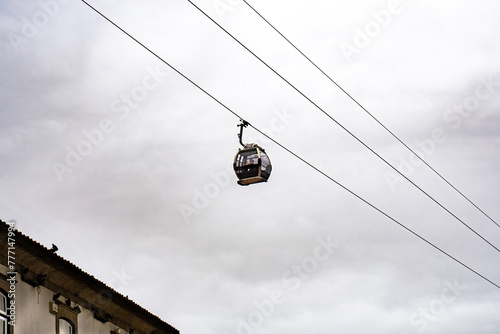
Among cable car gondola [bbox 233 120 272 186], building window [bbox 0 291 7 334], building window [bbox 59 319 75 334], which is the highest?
cable car gondola [bbox 233 120 272 186]

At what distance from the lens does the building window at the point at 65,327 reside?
2680 cm

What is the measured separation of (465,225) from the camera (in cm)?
2525

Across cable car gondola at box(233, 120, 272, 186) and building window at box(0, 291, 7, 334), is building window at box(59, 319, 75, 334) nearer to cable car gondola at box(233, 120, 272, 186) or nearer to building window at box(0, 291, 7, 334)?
building window at box(0, 291, 7, 334)

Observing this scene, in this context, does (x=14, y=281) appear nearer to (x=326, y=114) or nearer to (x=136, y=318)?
(x=136, y=318)

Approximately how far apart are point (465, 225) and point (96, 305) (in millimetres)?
13309

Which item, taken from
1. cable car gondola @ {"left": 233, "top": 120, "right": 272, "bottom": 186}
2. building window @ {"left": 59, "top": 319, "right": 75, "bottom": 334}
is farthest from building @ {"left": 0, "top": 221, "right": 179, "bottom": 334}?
cable car gondola @ {"left": 233, "top": 120, "right": 272, "bottom": 186}

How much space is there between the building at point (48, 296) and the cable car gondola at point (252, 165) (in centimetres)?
708

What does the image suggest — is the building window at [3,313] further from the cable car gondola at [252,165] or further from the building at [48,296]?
the cable car gondola at [252,165]

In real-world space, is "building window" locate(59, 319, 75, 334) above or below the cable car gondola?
below

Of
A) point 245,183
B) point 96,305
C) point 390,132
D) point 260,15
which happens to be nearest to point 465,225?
point 390,132

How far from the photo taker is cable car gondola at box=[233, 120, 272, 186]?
23422 millimetres

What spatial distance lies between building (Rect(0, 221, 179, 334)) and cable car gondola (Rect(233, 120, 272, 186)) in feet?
23.2

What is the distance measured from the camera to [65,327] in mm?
27062

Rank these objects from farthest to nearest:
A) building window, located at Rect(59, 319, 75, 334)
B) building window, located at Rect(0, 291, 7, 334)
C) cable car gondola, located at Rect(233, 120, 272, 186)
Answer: building window, located at Rect(59, 319, 75, 334) < building window, located at Rect(0, 291, 7, 334) < cable car gondola, located at Rect(233, 120, 272, 186)
